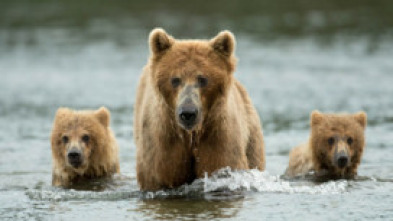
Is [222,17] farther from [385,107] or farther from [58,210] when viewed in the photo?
[58,210]

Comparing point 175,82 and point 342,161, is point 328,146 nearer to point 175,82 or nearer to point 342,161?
point 342,161

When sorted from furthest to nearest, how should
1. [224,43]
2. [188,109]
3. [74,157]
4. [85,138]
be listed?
[85,138] → [74,157] → [224,43] → [188,109]

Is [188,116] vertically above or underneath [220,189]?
above

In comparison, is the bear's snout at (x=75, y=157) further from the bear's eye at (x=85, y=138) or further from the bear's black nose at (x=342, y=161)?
the bear's black nose at (x=342, y=161)

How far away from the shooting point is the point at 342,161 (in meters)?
9.63

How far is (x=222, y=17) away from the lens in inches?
1081

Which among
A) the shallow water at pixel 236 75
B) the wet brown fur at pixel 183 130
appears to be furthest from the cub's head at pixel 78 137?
the wet brown fur at pixel 183 130

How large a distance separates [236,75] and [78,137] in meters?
9.15

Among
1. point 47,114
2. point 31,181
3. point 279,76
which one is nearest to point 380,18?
point 279,76

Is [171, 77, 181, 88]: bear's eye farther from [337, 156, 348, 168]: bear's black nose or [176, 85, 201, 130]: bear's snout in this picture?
[337, 156, 348, 168]: bear's black nose

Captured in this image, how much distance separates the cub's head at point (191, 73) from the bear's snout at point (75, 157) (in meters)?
2.35

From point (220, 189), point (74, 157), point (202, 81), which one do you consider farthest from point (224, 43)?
point (74, 157)

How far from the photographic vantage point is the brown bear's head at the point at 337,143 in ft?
32.1

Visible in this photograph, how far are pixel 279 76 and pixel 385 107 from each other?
3.92 meters
